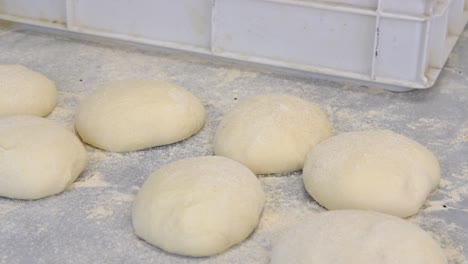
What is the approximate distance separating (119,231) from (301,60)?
95 centimetres

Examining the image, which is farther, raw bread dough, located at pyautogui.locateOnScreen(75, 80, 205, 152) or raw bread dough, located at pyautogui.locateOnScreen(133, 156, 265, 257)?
raw bread dough, located at pyautogui.locateOnScreen(75, 80, 205, 152)

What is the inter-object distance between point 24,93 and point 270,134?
74cm

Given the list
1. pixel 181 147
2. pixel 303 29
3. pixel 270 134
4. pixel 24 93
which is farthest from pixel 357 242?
pixel 24 93

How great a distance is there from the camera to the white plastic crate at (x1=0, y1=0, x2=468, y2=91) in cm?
227

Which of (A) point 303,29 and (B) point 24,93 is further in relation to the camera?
(A) point 303,29

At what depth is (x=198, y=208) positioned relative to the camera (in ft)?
5.51

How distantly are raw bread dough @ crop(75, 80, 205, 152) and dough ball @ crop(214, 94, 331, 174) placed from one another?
0.12m

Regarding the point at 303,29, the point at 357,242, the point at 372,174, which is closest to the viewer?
the point at 357,242

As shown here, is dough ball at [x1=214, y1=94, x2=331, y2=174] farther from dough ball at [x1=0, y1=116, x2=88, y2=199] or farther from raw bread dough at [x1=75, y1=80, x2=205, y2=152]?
dough ball at [x1=0, y1=116, x2=88, y2=199]

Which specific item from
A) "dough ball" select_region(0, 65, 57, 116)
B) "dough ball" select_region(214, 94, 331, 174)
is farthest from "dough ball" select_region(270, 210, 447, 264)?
"dough ball" select_region(0, 65, 57, 116)

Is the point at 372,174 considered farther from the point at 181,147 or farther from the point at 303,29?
the point at 303,29

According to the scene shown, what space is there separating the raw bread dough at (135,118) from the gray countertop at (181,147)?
4 cm

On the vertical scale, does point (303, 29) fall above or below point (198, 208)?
above

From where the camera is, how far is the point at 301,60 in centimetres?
245
